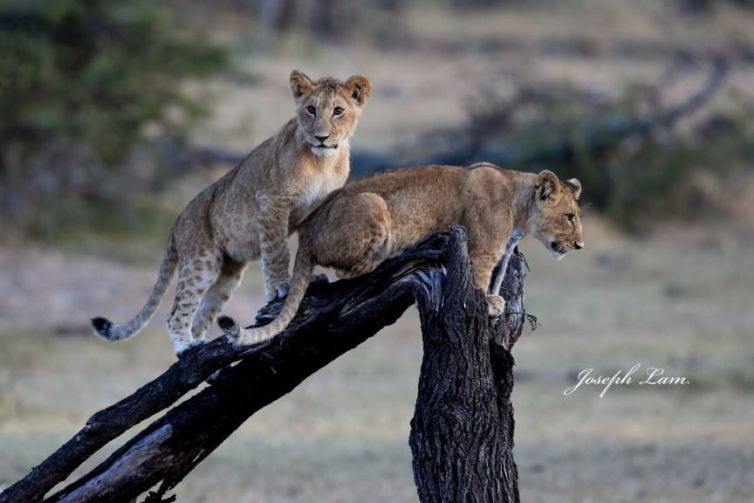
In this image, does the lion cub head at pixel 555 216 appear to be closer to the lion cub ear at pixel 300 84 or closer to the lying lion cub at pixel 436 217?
the lying lion cub at pixel 436 217

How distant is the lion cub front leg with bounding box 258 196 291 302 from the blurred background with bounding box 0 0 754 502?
318 cm

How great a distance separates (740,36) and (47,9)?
18.2 m

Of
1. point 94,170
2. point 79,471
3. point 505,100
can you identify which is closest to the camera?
point 79,471

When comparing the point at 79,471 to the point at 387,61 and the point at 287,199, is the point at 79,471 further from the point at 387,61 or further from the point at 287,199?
the point at 387,61

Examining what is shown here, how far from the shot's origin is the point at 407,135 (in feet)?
81.4

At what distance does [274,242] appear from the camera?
7.02 m

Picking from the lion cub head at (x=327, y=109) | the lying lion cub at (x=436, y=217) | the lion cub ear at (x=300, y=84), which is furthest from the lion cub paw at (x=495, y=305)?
the lion cub ear at (x=300, y=84)

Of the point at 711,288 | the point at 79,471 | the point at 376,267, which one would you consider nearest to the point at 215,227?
the point at 376,267

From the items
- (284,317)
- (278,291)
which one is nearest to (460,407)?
(284,317)

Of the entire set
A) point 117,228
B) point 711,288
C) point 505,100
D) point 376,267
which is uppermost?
point 505,100

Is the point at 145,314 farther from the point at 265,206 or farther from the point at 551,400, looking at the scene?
the point at 551,400

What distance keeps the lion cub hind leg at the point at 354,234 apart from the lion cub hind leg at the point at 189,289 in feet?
2.71

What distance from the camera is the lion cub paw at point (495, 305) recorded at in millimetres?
6742

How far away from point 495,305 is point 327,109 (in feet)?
4.02
